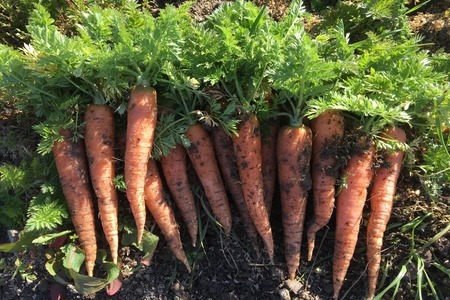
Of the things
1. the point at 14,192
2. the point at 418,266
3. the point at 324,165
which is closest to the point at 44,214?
the point at 14,192

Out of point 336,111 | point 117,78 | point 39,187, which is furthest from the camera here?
point 39,187

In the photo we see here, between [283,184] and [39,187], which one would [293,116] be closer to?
[283,184]

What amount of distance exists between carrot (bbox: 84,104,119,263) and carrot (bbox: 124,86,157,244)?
126 millimetres

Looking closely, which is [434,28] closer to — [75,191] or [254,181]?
[254,181]

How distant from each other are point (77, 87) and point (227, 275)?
148 centimetres

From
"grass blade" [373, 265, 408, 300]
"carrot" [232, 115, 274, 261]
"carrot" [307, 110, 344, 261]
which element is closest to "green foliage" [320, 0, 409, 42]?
"carrot" [307, 110, 344, 261]

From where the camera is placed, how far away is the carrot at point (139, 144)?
2.46 m

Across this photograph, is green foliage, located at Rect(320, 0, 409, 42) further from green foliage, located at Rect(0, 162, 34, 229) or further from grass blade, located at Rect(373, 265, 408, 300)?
green foliage, located at Rect(0, 162, 34, 229)

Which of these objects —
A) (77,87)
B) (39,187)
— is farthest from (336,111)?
(39,187)

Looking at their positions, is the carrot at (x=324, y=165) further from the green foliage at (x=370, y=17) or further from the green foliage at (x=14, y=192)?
the green foliage at (x=14, y=192)

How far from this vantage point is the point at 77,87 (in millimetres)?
2500

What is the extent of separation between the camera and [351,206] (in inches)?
103

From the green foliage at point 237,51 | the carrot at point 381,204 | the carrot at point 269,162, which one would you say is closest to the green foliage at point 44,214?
the green foliage at point 237,51

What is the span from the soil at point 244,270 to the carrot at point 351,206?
0.12m
